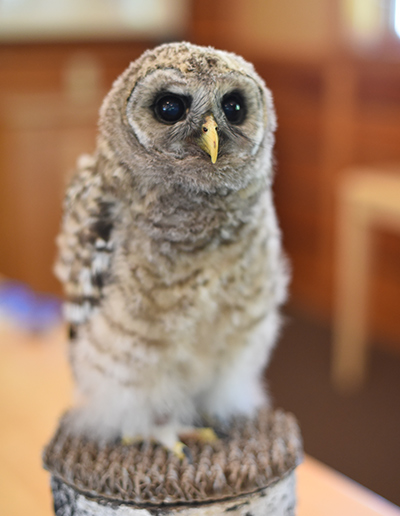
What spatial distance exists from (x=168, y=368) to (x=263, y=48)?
224 cm

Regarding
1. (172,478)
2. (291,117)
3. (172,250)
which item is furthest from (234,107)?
(291,117)

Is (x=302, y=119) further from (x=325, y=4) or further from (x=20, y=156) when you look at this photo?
(x=20, y=156)

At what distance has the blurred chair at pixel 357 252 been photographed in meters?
2.13

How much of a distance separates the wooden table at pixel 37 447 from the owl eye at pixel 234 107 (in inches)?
20.1

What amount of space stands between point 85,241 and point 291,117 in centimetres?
229

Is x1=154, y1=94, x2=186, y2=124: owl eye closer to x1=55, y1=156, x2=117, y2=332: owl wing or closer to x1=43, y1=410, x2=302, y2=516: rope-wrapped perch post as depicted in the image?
x1=55, y1=156, x2=117, y2=332: owl wing

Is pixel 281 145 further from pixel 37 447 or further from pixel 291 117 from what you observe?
pixel 37 447

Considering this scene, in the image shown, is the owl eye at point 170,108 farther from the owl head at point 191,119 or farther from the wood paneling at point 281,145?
the wood paneling at point 281,145

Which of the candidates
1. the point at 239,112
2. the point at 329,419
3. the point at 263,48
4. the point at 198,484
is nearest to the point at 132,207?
the point at 239,112

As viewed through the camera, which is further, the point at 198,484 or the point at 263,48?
the point at 263,48

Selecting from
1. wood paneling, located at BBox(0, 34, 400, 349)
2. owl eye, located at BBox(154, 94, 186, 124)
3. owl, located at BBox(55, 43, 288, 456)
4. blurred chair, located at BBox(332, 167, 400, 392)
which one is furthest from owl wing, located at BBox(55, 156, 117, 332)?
wood paneling, located at BBox(0, 34, 400, 349)

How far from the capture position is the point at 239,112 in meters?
0.67

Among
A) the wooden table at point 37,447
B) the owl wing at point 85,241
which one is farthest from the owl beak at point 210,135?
the wooden table at point 37,447

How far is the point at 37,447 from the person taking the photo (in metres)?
0.96
